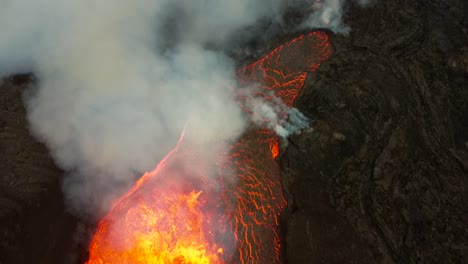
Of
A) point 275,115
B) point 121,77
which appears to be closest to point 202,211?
point 275,115

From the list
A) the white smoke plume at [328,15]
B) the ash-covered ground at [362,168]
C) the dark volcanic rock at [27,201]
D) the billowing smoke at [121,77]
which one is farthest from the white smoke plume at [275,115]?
the dark volcanic rock at [27,201]

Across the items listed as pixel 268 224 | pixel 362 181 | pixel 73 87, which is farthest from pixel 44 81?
pixel 362 181

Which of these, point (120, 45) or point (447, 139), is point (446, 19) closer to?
point (447, 139)

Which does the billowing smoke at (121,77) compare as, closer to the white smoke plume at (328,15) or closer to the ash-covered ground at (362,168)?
the white smoke plume at (328,15)

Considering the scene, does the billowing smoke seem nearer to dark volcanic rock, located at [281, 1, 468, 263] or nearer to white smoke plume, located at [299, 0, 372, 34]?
white smoke plume, located at [299, 0, 372, 34]

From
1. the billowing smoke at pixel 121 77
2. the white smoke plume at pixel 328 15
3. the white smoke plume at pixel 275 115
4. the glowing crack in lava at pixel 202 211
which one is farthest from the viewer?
the white smoke plume at pixel 328 15

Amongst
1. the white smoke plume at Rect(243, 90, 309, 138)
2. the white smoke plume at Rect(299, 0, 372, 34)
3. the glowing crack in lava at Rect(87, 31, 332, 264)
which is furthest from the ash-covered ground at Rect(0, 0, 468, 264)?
the white smoke plume at Rect(299, 0, 372, 34)

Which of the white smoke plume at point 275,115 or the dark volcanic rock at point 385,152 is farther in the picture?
the white smoke plume at point 275,115
